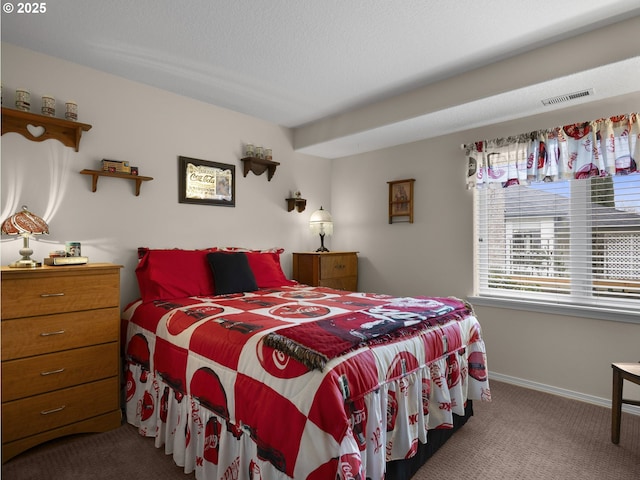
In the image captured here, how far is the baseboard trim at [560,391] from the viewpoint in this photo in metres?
2.54

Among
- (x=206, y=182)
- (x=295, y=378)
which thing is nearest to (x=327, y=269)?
(x=206, y=182)

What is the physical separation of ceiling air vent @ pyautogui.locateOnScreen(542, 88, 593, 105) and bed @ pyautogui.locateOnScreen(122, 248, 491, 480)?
5.40 ft

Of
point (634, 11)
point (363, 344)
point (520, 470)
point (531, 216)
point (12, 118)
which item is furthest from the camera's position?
point (531, 216)

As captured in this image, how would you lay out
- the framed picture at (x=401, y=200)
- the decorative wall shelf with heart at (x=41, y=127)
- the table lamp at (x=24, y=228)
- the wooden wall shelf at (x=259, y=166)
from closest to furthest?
the table lamp at (x=24, y=228) → the decorative wall shelf with heart at (x=41, y=127) → the wooden wall shelf at (x=259, y=166) → the framed picture at (x=401, y=200)

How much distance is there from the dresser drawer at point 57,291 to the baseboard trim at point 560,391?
10.2 feet

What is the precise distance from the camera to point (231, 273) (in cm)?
288

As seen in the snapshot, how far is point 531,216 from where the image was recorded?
3021mm

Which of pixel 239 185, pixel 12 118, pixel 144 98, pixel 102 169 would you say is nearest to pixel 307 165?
A: pixel 239 185

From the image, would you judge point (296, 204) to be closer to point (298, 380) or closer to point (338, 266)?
point (338, 266)

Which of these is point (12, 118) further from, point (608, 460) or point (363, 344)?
point (608, 460)

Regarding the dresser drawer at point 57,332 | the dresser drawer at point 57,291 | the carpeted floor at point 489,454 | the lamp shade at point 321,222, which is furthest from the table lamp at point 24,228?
the lamp shade at point 321,222

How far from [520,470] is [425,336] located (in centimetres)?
85

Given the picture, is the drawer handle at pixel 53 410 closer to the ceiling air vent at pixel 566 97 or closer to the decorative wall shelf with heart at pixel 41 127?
the decorative wall shelf with heart at pixel 41 127

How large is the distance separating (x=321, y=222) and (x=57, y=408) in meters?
2.79
